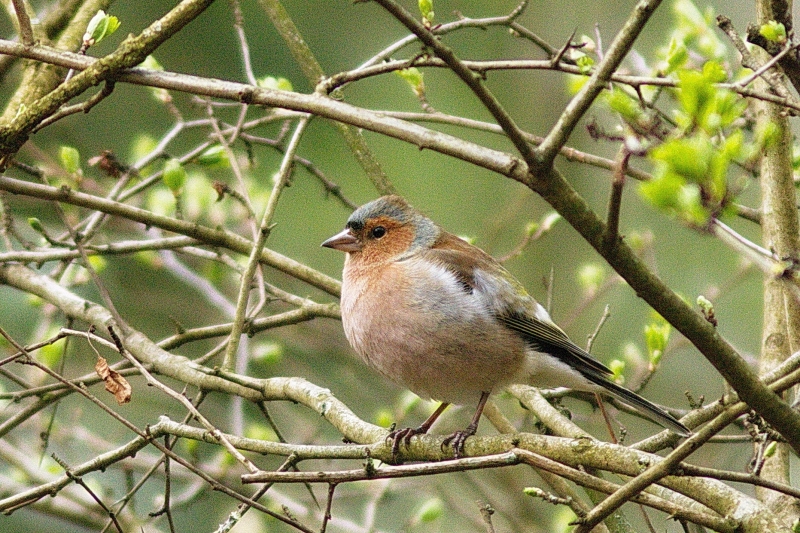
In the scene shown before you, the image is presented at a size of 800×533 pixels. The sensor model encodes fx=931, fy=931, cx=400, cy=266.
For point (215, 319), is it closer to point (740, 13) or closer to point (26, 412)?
point (26, 412)

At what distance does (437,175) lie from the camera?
998cm

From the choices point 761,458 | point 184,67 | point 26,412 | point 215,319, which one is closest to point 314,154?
point 184,67

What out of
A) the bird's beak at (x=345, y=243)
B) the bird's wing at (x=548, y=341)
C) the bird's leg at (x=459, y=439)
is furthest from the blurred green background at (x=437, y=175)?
the bird's leg at (x=459, y=439)

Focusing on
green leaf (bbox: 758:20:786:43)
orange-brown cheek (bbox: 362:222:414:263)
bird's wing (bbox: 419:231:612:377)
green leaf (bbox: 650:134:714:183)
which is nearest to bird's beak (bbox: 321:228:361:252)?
orange-brown cheek (bbox: 362:222:414:263)

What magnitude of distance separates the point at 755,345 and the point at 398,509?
3.75 m

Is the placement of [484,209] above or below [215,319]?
above

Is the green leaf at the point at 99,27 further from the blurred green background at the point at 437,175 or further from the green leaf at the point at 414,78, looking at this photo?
the blurred green background at the point at 437,175

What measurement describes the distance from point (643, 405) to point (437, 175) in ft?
20.7

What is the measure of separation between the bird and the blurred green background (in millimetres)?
3293

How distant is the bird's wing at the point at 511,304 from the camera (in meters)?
4.34

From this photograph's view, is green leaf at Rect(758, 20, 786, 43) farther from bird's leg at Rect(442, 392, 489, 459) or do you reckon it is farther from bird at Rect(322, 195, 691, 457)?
bird's leg at Rect(442, 392, 489, 459)

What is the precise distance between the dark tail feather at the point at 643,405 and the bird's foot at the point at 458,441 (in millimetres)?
706

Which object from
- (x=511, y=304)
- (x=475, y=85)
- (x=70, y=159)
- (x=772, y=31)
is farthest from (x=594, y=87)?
(x=70, y=159)

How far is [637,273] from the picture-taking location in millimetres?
2328
